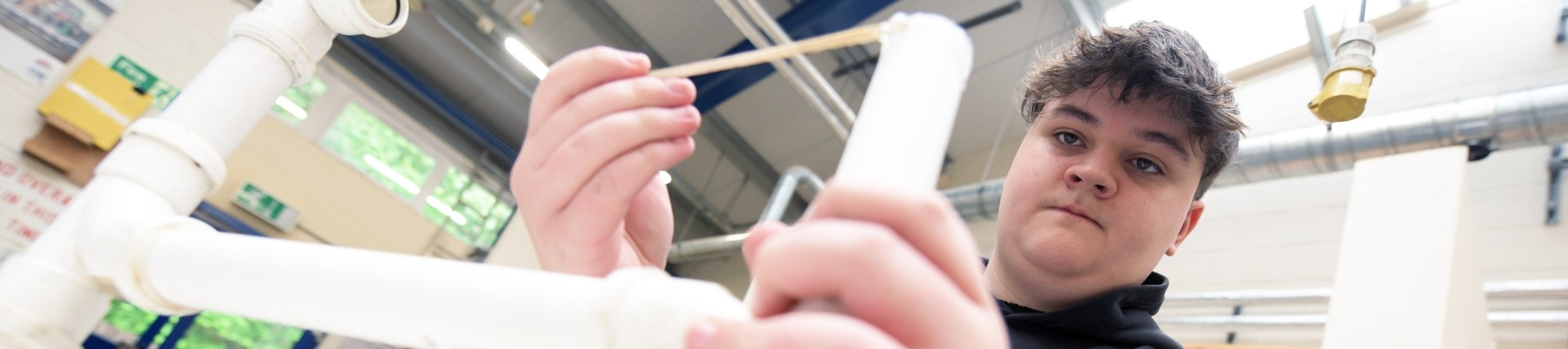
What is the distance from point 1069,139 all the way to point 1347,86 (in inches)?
45.3

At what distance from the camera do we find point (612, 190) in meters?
0.53

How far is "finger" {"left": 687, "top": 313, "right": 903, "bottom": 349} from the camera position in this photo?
22 cm

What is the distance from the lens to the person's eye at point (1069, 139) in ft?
2.71

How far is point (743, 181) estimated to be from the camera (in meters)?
6.24

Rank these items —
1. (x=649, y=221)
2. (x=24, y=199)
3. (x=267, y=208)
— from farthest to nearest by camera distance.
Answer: (x=267, y=208)
(x=24, y=199)
(x=649, y=221)

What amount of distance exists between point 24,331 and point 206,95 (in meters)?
0.21

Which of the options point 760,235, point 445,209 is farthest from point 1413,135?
point 445,209

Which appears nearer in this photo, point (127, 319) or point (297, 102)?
point (127, 319)

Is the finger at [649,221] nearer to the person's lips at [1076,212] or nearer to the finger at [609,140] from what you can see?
the finger at [609,140]

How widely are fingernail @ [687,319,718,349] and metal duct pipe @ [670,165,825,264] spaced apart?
2993 mm

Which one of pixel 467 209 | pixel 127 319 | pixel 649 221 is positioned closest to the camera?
pixel 649 221

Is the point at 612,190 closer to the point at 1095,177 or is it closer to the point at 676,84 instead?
the point at 676,84

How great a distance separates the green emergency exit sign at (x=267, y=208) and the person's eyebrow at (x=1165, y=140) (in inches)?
177

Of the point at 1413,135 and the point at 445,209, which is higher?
the point at 1413,135
